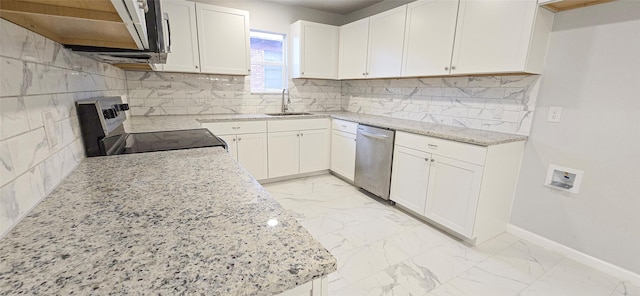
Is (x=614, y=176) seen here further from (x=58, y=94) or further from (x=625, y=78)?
(x=58, y=94)

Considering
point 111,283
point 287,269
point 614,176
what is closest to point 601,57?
point 614,176

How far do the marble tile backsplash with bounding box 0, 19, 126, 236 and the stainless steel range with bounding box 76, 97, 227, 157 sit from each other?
0.07m

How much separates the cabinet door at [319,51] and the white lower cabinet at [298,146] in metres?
0.68

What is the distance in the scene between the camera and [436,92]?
2803 millimetres

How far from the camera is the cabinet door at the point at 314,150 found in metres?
3.41

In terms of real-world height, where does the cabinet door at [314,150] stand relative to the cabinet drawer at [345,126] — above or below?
below

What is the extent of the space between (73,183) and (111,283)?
2.26 feet

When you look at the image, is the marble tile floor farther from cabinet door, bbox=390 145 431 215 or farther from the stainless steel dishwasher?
the stainless steel dishwasher

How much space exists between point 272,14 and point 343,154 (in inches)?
79.3

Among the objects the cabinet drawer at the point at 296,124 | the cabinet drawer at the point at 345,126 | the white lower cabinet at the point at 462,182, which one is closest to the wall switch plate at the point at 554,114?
the white lower cabinet at the point at 462,182

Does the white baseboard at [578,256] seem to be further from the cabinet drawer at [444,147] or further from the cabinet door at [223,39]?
the cabinet door at [223,39]

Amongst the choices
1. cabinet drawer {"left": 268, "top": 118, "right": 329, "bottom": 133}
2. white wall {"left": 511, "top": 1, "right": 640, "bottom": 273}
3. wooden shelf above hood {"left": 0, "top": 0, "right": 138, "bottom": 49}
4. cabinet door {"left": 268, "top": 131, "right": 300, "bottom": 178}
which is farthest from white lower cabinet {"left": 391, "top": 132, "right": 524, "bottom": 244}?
wooden shelf above hood {"left": 0, "top": 0, "right": 138, "bottom": 49}

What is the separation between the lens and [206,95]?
10.6 ft

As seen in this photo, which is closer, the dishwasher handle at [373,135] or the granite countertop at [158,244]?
the granite countertop at [158,244]
